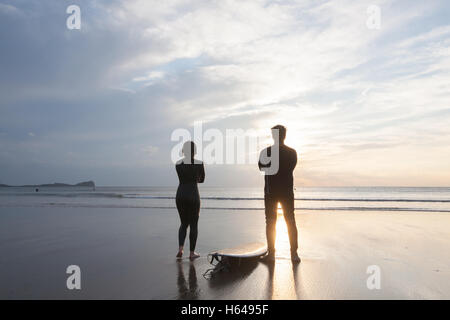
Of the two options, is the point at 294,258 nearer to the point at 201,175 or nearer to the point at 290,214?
the point at 290,214

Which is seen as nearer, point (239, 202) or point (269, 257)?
point (269, 257)

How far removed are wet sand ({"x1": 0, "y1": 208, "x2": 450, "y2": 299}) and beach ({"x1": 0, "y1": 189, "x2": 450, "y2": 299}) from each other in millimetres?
13

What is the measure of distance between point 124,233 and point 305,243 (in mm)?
4884

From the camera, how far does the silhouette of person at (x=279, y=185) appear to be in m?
5.45

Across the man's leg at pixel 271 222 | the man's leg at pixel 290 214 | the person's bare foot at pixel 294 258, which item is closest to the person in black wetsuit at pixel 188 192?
the man's leg at pixel 271 222

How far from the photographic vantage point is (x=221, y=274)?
4.62 metres

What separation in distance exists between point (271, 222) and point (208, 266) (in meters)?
1.32

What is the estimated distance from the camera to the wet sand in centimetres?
380

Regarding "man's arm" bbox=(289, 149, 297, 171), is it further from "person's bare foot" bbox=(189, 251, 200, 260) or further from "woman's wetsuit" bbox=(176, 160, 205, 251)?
"person's bare foot" bbox=(189, 251, 200, 260)

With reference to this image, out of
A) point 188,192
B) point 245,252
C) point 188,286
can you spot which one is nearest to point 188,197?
point 188,192

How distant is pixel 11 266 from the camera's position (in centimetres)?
511
